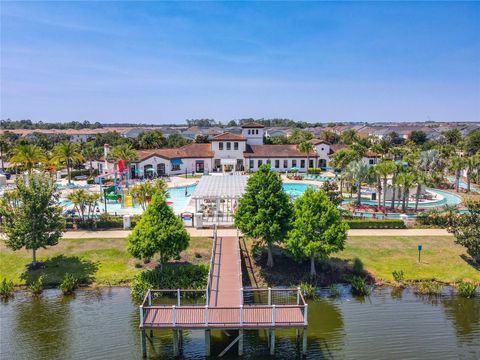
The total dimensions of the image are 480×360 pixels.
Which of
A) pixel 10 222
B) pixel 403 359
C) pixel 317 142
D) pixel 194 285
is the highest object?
pixel 317 142

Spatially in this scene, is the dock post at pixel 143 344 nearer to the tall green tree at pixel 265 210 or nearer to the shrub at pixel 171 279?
the shrub at pixel 171 279

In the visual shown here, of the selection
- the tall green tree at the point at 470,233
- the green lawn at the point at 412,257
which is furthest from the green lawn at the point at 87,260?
the tall green tree at the point at 470,233

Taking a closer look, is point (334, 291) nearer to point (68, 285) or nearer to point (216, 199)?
point (216, 199)

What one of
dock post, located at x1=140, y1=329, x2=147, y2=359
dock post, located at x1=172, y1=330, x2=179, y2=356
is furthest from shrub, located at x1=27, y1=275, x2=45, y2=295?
dock post, located at x1=172, y1=330, x2=179, y2=356

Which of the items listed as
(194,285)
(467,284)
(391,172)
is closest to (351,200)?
(391,172)

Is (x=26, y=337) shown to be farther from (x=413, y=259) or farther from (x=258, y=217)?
(x=413, y=259)

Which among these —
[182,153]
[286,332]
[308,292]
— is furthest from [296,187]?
[286,332]
